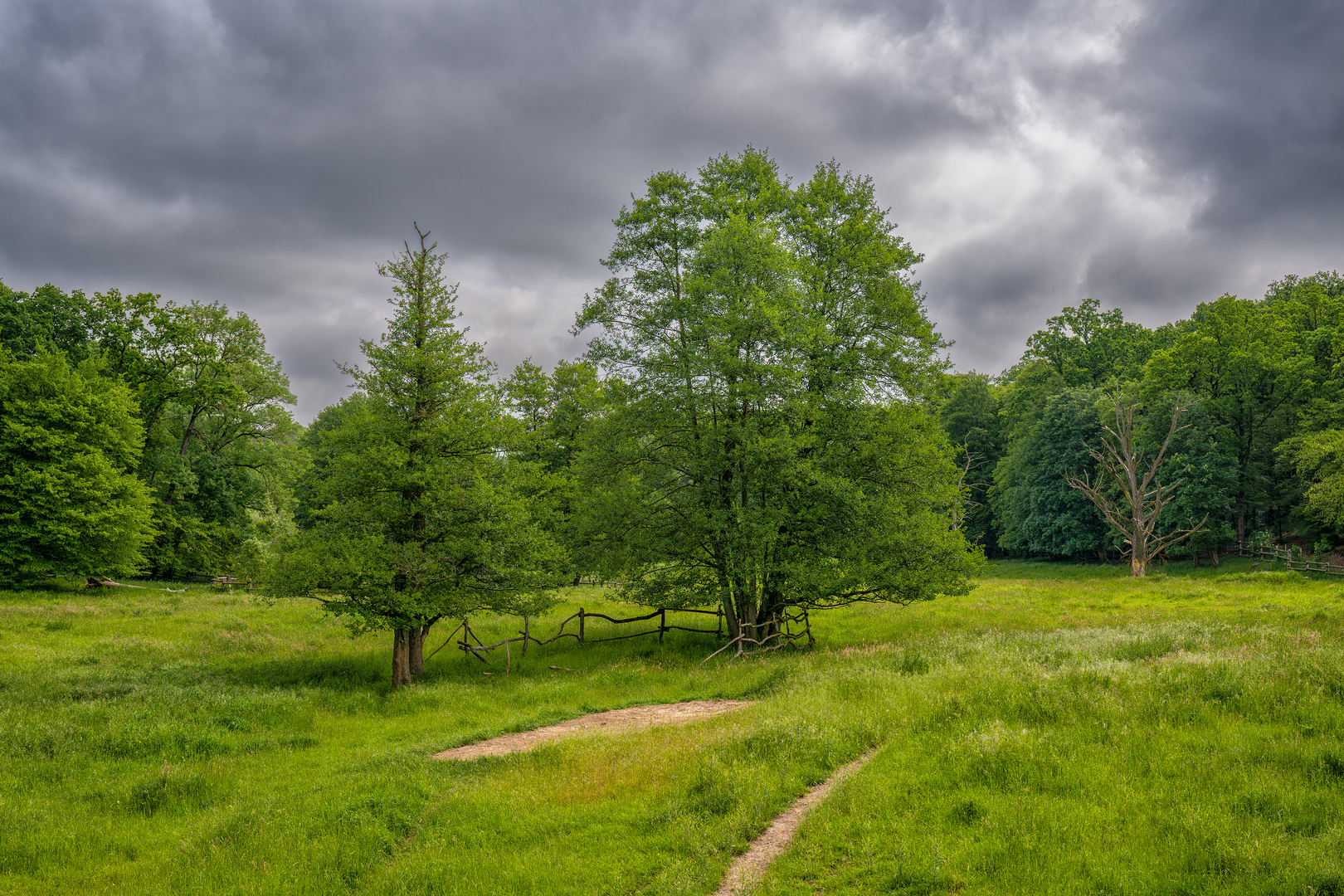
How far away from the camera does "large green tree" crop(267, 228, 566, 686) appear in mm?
17031

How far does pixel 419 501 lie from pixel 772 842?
13.8m

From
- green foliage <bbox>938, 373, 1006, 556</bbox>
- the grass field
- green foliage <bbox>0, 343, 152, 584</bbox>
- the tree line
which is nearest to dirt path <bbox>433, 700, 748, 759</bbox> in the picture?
the grass field

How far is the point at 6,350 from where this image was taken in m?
36.1

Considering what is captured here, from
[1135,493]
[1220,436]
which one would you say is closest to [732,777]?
[1135,493]

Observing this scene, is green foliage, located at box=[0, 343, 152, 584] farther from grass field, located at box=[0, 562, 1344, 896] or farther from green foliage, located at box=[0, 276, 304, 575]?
grass field, located at box=[0, 562, 1344, 896]

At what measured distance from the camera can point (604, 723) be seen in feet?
44.8

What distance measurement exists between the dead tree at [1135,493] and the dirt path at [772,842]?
39.4m

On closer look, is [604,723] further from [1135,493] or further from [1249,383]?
[1249,383]

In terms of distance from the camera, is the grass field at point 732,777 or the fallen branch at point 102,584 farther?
the fallen branch at point 102,584

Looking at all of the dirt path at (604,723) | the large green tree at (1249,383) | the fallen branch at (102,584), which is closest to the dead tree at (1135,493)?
the large green tree at (1249,383)

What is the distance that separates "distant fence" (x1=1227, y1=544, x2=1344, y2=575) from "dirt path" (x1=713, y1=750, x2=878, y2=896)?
149 feet

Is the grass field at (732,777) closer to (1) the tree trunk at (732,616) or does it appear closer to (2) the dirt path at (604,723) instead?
(2) the dirt path at (604,723)

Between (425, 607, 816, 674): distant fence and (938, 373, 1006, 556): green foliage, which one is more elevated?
(938, 373, 1006, 556): green foliage

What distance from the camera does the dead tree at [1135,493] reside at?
1591 inches
